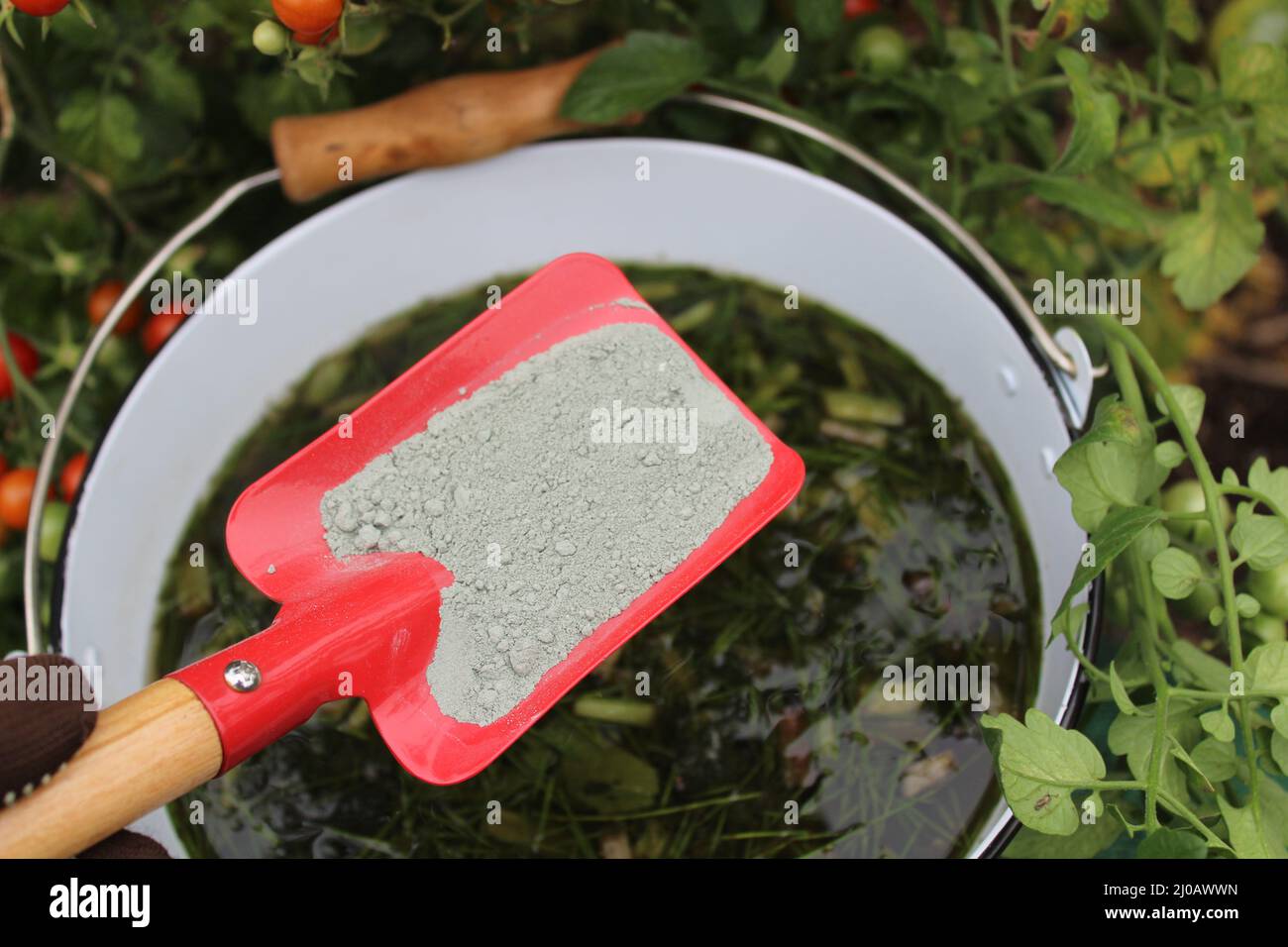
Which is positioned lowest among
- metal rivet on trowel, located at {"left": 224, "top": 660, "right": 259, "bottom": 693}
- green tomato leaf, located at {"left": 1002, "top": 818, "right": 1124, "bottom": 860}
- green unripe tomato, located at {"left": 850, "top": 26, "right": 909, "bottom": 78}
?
green tomato leaf, located at {"left": 1002, "top": 818, "right": 1124, "bottom": 860}

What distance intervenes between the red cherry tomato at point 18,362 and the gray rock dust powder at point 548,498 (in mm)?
523

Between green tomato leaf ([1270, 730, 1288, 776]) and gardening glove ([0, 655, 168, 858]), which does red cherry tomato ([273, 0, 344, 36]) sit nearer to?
gardening glove ([0, 655, 168, 858])

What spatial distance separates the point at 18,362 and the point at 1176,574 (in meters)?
1.17

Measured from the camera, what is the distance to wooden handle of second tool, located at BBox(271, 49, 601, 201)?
109 cm

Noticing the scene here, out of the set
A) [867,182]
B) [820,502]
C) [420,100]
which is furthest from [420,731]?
[867,182]

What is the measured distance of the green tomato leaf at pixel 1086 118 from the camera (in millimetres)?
964

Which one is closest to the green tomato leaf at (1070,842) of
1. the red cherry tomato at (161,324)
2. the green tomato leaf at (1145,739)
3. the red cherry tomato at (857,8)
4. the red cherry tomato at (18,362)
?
the green tomato leaf at (1145,739)

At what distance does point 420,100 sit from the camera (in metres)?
1.10

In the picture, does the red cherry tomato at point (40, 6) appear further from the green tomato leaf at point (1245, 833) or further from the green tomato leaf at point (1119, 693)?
the green tomato leaf at point (1245, 833)

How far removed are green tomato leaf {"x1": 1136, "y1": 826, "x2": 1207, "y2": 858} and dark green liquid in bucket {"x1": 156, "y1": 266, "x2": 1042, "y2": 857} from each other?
0.26 m

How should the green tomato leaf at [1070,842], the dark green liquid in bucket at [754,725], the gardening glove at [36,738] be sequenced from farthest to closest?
the dark green liquid in bucket at [754,725] < the green tomato leaf at [1070,842] < the gardening glove at [36,738]

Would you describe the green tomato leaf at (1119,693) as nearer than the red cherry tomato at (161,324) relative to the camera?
Yes

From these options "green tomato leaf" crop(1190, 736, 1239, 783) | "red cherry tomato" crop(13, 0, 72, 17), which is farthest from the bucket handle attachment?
"red cherry tomato" crop(13, 0, 72, 17)
